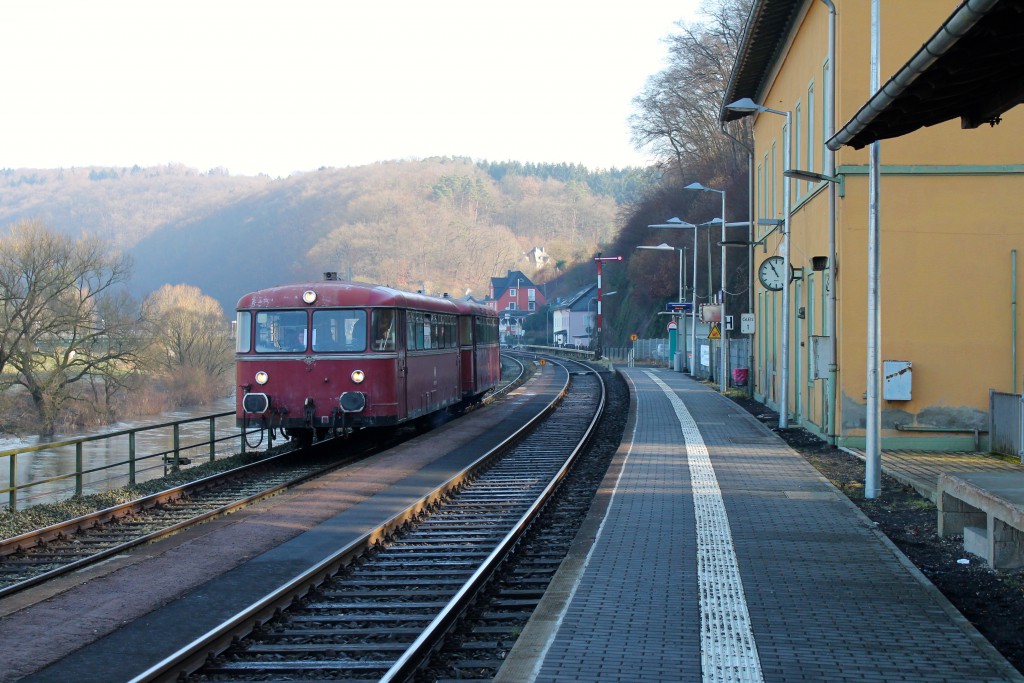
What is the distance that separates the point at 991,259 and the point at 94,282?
3886 cm

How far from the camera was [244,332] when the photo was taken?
692 inches

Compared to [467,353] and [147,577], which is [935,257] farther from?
[147,577]

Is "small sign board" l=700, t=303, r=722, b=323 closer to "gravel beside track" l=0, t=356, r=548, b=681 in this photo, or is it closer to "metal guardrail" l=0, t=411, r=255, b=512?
"metal guardrail" l=0, t=411, r=255, b=512

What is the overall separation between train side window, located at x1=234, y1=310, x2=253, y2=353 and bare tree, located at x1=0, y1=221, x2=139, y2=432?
25.2 meters

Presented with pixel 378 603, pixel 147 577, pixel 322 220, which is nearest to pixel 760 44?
pixel 378 603

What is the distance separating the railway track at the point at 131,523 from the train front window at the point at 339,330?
2.03 meters

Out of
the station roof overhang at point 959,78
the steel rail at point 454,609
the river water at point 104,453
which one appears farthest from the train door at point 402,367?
the station roof overhang at point 959,78

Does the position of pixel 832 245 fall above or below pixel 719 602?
above

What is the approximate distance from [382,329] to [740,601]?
36.0 ft

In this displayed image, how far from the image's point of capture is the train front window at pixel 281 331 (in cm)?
1727

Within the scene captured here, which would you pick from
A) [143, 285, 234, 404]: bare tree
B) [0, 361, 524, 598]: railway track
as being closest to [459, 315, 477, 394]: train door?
[0, 361, 524, 598]: railway track

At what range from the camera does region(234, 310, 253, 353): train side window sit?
57.3 ft

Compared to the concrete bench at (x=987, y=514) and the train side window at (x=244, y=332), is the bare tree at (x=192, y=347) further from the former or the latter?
the concrete bench at (x=987, y=514)

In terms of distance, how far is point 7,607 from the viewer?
8.06 m
